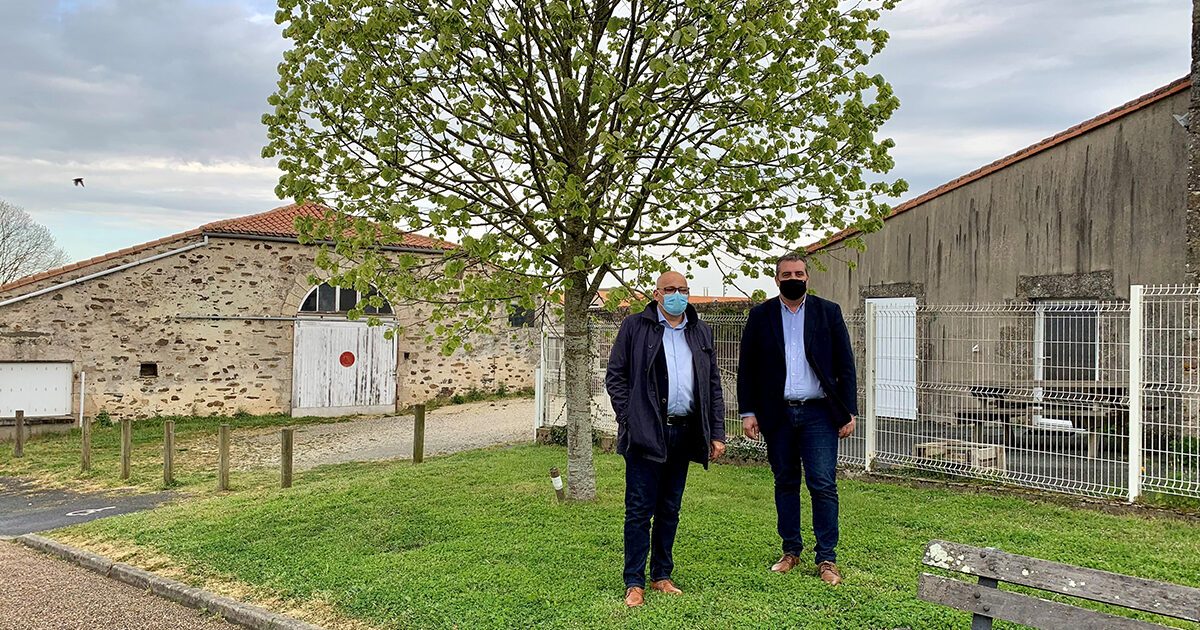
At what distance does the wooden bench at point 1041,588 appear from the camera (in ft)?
9.91

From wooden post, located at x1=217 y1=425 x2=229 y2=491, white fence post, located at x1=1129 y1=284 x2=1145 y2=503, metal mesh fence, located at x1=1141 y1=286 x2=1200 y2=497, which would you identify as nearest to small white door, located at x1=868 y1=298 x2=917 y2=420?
white fence post, located at x1=1129 y1=284 x2=1145 y2=503

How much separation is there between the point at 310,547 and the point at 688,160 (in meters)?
4.66

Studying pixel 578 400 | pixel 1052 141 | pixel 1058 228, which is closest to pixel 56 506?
pixel 578 400

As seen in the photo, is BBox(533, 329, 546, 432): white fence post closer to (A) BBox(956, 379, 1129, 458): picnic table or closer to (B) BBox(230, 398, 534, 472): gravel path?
(B) BBox(230, 398, 534, 472): gravel path

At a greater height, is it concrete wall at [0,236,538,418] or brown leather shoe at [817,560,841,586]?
concrete wall at [0,236,538,418]

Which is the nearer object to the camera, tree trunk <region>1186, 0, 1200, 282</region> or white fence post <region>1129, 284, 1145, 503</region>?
white fence post <region>1129, 284, 1145, 503</region>

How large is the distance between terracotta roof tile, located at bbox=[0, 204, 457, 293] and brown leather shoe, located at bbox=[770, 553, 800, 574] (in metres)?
12.5

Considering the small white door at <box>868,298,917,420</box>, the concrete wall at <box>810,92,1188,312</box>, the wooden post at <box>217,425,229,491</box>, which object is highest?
the concrete wall at <box>810,92,1188,312</box>

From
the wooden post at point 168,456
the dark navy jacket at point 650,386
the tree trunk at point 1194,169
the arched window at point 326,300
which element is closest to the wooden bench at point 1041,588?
the dark navy jacket at point 650,386

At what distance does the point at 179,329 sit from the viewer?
1945 cm

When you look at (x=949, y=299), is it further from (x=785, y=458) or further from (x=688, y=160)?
(x=785, y=458)

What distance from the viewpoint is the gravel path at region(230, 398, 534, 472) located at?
14672 mm

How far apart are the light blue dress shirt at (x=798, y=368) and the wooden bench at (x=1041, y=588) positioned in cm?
179

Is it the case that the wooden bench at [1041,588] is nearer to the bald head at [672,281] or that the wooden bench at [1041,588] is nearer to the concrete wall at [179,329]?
the bald head at [672,281]
